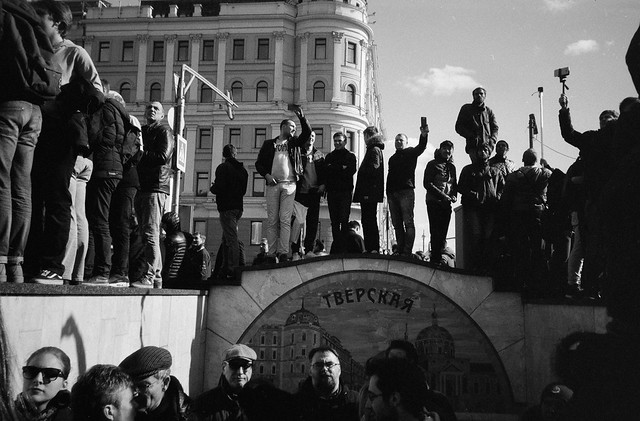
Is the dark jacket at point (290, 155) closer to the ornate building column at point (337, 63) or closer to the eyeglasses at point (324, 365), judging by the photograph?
the eyeglasses at point (324, 365)

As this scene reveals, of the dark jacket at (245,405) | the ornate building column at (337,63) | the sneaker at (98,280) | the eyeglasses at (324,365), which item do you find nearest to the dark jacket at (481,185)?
the eyeglasses at (324,365)

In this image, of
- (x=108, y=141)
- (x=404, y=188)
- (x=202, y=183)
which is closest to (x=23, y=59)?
(x=108, y=141)

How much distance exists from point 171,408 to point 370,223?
514 centimetres

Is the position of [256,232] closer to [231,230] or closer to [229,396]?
[231,230]

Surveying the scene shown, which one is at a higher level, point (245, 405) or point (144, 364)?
point (144, 364)

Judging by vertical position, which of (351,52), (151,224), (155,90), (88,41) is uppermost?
(88,41)

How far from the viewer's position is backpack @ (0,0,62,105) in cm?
372

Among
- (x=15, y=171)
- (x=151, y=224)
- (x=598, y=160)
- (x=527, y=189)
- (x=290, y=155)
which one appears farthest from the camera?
(x=290, y=155)

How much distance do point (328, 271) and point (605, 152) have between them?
26.5 feet

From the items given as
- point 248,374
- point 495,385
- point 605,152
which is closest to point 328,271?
point 495,385

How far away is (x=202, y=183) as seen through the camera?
126 feet

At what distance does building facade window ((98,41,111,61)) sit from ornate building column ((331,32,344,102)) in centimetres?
1499

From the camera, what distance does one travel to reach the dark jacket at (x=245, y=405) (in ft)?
15.4

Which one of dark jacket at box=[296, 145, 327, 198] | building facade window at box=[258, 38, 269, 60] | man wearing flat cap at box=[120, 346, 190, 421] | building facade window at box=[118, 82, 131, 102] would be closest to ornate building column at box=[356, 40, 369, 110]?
building facade window at box=[258, 38, 269, 60]
